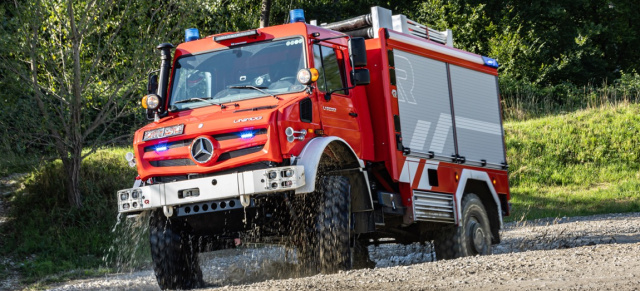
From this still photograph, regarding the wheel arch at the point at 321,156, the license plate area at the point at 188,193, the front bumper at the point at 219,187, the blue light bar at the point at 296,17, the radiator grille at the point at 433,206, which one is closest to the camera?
the front bumper at the point at 219,187

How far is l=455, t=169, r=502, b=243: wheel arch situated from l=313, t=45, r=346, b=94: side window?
8.77 feet

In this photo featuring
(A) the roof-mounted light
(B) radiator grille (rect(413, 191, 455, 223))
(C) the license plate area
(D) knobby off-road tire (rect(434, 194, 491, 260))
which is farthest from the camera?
(D) knobby off-road tire (rect(434, 194, 491, 260))

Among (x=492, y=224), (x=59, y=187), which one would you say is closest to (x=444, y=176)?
(x=492, y=224)

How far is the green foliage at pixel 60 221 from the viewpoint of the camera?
15.6 meters

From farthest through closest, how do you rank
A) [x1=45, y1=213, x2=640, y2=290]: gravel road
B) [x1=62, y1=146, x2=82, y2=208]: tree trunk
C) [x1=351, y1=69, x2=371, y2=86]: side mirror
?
[x1=62, y1=146, x2=82, y2=208]: tree trunk
[x1=351, y1=69, x2=371, y2=86]: side mirror
[x1=45, y1=213, x2=640, y2=290]: gravel road

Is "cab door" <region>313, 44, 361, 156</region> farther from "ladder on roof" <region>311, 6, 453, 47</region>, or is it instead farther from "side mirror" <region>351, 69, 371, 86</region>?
"ladder on roof" <region>311, 6, 453, 47</region>

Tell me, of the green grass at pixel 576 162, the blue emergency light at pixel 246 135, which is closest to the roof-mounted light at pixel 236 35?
the blue emergency light at pixel 246 135

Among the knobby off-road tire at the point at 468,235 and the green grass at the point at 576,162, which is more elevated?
the green grass at the point at 576,162

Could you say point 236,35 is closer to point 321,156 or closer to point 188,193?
point 321,156

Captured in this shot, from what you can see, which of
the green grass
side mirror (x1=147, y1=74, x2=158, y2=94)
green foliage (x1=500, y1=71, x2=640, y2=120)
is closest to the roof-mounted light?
side mirror (x1=147, y1=74, x2=158, y2=94)

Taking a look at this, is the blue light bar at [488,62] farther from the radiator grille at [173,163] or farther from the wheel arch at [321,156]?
the radiator grille at [173,163]

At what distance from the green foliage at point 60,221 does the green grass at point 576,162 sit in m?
9.55

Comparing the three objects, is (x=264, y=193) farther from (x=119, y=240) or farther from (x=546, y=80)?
(x=546, y=80)

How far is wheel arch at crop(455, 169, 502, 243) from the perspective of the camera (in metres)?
11.9
